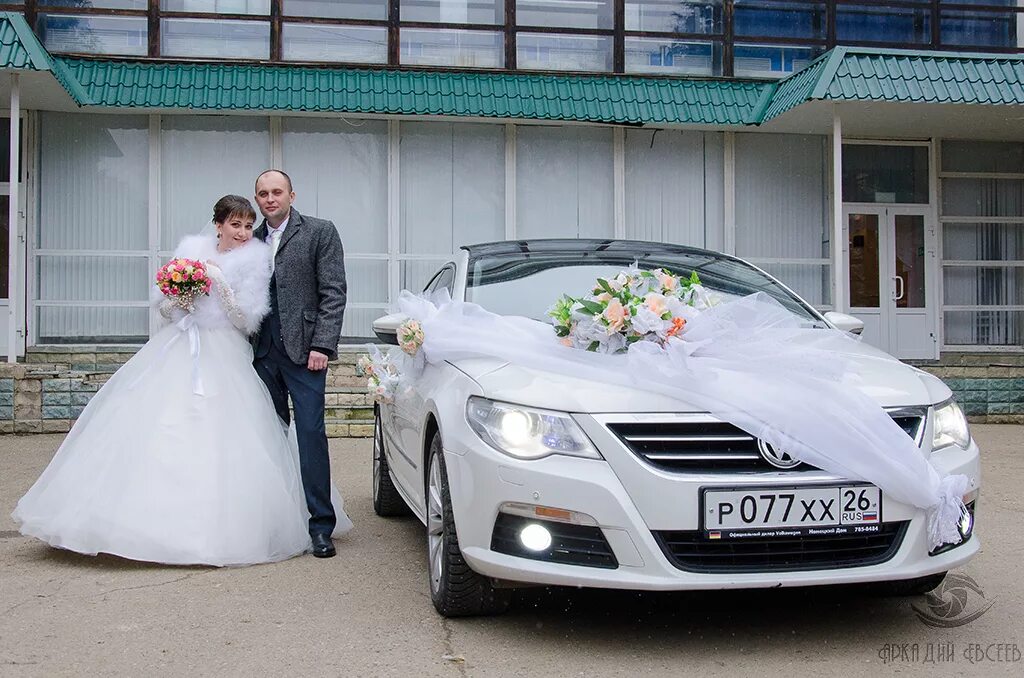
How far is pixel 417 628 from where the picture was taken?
4.06 m

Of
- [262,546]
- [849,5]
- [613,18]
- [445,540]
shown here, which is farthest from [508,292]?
[849,5]

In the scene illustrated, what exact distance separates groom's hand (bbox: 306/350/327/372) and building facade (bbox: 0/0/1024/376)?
7098 mm

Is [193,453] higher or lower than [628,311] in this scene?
lower

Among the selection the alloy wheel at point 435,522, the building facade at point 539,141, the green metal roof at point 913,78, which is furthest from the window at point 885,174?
the alloy wheel at point 435,522

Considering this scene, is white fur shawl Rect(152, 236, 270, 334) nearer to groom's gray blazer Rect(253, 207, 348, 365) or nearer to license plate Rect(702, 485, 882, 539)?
groom's gray blazer Rect(253, 207, 348, 365)

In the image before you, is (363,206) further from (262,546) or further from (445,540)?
(445,540)

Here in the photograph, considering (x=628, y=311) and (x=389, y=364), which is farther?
(x=389, y=364)

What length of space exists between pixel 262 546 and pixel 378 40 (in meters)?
9.21

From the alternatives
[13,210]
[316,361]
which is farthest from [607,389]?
[13,210]

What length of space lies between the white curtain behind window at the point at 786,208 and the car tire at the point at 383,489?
833 cm

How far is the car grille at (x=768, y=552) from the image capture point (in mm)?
3527

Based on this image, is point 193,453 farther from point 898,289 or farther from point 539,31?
point 898,289

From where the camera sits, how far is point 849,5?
13.9 metres

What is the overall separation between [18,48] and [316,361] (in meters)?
6.87
